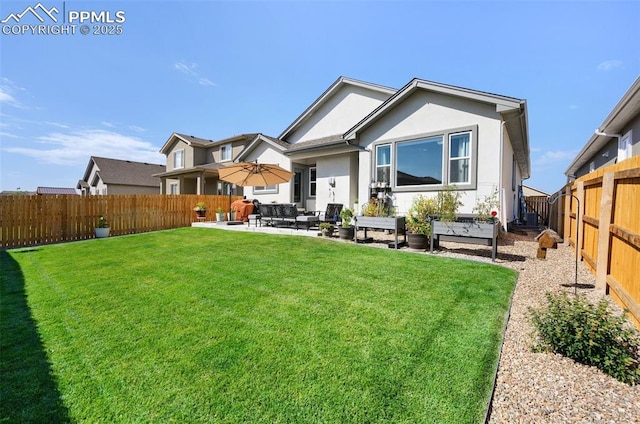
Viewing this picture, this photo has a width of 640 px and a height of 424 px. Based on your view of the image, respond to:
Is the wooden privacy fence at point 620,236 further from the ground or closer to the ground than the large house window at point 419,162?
closer to the ground

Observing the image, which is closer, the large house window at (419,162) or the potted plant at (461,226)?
the potted plant at (461,226)

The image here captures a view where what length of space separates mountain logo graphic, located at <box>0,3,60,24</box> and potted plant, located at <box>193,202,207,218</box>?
9682 mm

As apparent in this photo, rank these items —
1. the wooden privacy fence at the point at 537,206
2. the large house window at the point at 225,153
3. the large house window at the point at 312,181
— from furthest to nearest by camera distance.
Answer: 1. the large house window at the point at 225,153
2. the wooden privacy fence at the point at 537,206
3. the large house window at the point at 312,181

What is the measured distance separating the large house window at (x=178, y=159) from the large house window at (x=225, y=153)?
5164mm

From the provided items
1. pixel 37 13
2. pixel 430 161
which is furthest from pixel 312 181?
pixel 37 13

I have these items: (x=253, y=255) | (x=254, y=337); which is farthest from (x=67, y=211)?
(x=254, y=337)

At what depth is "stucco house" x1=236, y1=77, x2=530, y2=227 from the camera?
345 inches

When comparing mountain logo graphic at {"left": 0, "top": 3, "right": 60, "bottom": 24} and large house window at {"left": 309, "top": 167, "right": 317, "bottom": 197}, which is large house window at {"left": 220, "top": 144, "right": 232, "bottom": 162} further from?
mountain logo graphic at {"left": 0, "top": 3, "right": 60, "bottom": 24}

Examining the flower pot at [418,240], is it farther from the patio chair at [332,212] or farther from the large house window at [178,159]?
the large house window at [178,159]

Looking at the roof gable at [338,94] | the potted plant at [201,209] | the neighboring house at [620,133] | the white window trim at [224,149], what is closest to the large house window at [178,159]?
the white window trim at [224,149]

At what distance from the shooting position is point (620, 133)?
10.1 metres

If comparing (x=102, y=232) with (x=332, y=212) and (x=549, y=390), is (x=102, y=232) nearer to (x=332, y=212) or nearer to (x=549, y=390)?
(x=332, y=212)

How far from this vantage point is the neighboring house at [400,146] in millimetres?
8828

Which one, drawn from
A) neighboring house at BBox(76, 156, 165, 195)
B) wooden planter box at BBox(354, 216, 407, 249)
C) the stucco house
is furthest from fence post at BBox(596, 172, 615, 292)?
neighboring house at BBox(76, 156, 165, 195)
